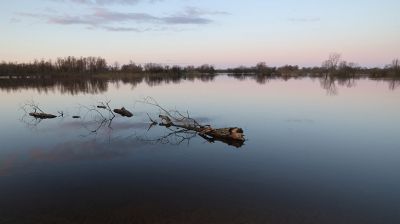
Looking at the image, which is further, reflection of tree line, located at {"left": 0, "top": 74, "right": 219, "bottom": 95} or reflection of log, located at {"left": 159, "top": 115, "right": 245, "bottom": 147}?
reflection of tree line, located at {"left": 0, "top": 74, "right": 219, "bottom": 95}

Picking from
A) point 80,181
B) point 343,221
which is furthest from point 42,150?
point 343,221

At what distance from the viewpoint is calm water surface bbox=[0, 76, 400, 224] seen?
6.19 meters

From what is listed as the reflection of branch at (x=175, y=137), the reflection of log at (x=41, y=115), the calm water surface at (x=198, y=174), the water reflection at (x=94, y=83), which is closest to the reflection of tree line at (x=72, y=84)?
the water reflection at (x=94, y=83)

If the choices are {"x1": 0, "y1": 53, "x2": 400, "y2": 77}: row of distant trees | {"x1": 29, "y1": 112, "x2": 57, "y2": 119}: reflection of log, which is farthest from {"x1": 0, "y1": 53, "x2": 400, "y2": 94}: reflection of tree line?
{"x1": 29, "y1": 112, "x2": 57, "y2": 119}: reflection of log

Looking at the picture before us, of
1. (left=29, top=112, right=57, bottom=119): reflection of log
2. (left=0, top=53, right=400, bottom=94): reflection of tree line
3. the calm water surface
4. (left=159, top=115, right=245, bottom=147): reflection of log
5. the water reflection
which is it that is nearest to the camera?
the calm water surface

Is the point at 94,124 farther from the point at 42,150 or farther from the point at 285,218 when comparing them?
the point at 285,218

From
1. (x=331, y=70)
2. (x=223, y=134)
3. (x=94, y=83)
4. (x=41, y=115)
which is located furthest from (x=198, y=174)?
(x=331, y=70)

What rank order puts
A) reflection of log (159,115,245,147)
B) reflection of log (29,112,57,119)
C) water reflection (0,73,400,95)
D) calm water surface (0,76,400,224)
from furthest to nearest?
water reflection (0,73,400,95), reflection of log (29,112,57,119), reflection of log (159,115,245,147), calm water surface (0,76,400,224)

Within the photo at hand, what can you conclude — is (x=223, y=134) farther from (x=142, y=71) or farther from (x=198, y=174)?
(x=142, y=71)

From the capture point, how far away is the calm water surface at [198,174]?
20.3ft

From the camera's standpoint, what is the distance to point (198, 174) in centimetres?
845

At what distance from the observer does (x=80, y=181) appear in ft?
25.8

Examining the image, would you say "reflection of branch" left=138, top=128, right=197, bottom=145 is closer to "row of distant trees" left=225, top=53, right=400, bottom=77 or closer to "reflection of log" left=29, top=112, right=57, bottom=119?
"reflection of log" left=29, top=112, right=57, bottom=119

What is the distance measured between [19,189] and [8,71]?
10333cm
